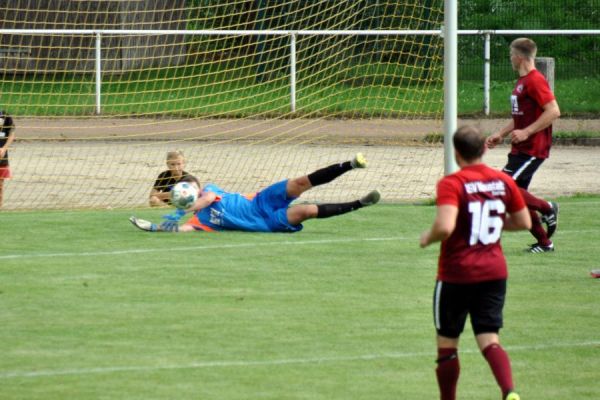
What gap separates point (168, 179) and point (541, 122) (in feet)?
15.8

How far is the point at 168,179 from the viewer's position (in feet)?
48.1

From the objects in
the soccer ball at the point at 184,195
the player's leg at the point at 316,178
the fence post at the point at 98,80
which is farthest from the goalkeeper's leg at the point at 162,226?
the fence post at the point at 98,80

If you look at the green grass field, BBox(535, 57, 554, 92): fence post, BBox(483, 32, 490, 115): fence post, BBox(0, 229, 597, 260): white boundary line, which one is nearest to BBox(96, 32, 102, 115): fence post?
BBox(483, 32, 490, 115): fence post

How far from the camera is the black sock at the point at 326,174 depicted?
12.6m

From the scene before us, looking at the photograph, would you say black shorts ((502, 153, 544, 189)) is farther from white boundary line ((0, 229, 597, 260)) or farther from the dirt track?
the dirt track

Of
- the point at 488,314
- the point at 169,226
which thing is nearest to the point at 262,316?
the point at 488,314

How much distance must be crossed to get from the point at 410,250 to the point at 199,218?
2369 millimetres

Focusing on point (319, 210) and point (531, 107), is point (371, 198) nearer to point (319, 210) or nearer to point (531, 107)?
point (319, 210)

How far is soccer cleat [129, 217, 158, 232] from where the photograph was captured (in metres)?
12.9

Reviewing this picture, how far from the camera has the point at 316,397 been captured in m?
7.11

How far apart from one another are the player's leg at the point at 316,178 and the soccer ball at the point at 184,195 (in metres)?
0.94

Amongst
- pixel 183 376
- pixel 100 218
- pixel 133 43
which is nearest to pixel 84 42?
pixel 133 43

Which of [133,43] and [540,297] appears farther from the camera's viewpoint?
[133,43]

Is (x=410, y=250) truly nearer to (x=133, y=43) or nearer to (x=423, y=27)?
(x=423, y=27)
